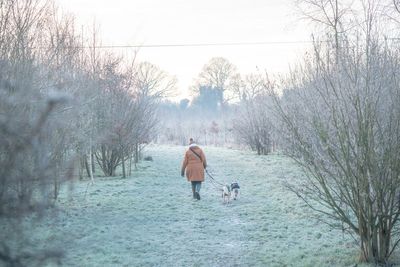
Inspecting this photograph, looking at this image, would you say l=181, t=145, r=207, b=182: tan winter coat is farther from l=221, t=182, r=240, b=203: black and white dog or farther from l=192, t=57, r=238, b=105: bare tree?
l=192, t=57, r=238, b=105: bare tree

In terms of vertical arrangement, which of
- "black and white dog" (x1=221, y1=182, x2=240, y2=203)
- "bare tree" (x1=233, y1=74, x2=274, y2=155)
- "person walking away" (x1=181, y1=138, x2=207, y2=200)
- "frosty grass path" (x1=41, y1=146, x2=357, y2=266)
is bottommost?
"frosty grass path" (x1=41, y1=146, x2=357, y2=266)

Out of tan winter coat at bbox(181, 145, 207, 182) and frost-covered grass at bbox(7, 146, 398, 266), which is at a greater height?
tan winter coat at bbox(181, 145, 207, 182)

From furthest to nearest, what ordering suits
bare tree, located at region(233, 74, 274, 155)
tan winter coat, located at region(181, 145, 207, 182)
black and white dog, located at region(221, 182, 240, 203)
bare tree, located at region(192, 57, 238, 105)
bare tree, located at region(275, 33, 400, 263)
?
bare tree, located at region(192, 57, 238, 105)
bare tree, located at region(233, 74, 274, 155)
tan winter coat, located at region(181, 145, 207, 182)
black and white dog, located at region(221, 182, 240, 203)
bare tree, located at region(275, 33, 400, 263)

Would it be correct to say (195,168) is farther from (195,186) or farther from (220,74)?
(220,74)

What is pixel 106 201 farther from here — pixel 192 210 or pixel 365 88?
pixel 365 88

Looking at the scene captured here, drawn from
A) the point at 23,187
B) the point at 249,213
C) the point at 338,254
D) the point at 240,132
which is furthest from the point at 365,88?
the point at 240,132

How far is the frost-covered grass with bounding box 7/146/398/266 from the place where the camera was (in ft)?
22.2

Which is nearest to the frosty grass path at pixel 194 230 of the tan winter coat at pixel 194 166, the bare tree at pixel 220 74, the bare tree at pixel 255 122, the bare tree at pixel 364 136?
the tan winter coat at pixel 194 166

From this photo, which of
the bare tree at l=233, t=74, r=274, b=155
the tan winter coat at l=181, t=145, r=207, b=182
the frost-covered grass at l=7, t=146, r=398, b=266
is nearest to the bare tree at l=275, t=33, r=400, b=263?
the frost-covered grass at l=7, t=146, r=398, b=266

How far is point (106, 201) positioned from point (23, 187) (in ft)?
33.0

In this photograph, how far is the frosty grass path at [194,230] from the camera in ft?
22.3

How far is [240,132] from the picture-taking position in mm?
30312

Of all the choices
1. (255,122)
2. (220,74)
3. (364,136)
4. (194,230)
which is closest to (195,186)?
(194,230)

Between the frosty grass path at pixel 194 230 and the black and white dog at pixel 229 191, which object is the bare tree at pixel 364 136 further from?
the black and white dog at pixel 229 191
